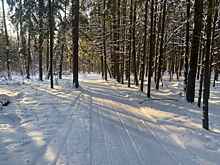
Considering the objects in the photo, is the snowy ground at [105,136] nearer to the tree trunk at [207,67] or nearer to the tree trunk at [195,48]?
the tree trunk at [207,67]

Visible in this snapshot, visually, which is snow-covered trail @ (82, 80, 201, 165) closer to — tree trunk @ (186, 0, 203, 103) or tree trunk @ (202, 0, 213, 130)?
tree trunk @ (202, 0, 213, 130)

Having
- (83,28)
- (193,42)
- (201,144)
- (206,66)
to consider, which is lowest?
(201,144)

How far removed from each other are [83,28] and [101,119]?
15.5 meters

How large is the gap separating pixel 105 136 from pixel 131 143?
873 millimetres

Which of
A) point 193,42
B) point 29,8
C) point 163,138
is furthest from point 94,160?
point 29,8

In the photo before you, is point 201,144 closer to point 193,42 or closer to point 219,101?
point 193,42

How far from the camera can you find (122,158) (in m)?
5.16

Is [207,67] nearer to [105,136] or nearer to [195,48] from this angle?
[105,136]

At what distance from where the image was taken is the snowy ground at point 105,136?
519 centimetres

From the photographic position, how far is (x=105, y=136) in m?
6.54

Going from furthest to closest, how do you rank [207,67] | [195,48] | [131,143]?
[195,48]
[207,67]
[131,143]

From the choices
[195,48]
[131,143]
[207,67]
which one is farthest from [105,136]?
[195,48]

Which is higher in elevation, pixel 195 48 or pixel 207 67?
pixel 195 48

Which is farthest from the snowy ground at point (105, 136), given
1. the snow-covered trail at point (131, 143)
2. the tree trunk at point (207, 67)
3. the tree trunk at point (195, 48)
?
the tree trunk at point (195, 48)
